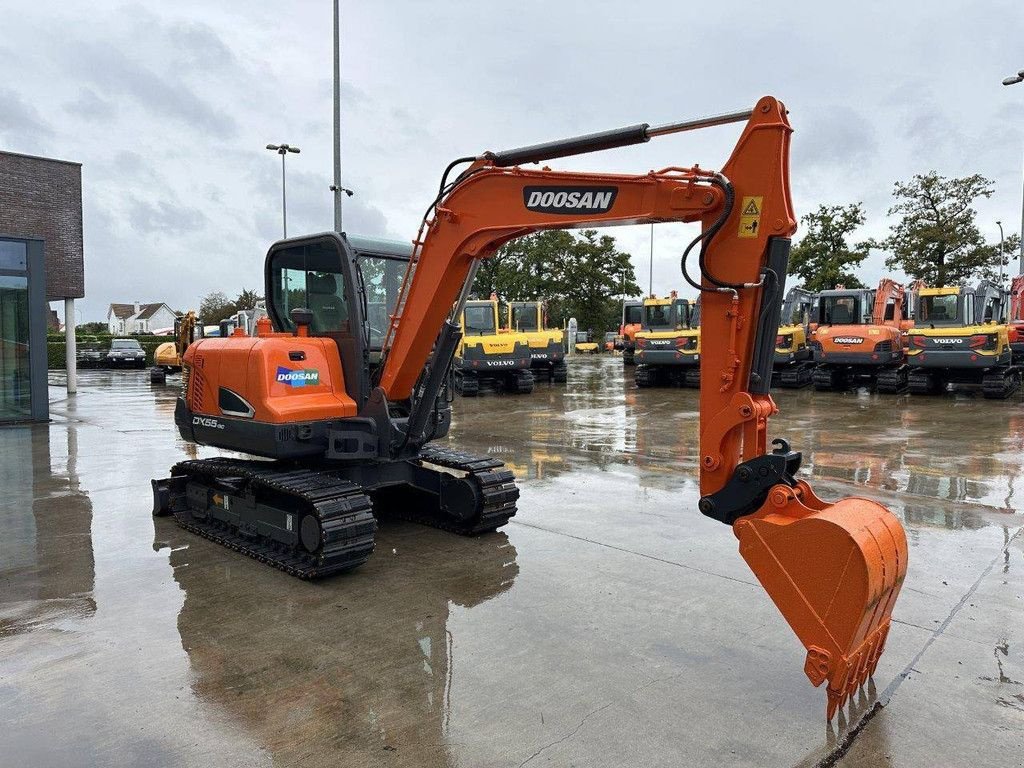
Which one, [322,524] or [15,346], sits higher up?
[15,346]

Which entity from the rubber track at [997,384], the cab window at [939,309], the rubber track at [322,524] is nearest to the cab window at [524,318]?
the cab window at [939,309]

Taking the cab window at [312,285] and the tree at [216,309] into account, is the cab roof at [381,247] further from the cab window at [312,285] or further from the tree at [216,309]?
the tree at [216,309]

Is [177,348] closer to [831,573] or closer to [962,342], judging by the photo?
[962,342]

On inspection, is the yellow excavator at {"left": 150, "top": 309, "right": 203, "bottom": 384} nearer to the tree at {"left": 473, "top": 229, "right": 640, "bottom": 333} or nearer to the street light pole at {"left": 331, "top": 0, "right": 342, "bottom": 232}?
the street light pole at {"left": 331, "top": 0, "right": 342, "bottom": 232}

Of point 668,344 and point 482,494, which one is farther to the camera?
point 668,344

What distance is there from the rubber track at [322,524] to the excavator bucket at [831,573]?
2774mm

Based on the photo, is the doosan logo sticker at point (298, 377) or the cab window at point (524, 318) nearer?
the doosan logo sticker at point (298, 377)

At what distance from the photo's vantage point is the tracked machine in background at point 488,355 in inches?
788

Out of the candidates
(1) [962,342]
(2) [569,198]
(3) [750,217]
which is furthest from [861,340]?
(3) [750,217]

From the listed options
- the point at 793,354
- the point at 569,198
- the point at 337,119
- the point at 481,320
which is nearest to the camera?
the point at 569,198

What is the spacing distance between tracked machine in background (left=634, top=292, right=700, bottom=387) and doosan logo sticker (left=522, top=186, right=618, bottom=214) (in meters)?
15.8

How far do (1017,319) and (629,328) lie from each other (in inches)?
561

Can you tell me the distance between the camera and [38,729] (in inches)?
135

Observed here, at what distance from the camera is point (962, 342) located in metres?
17.8
